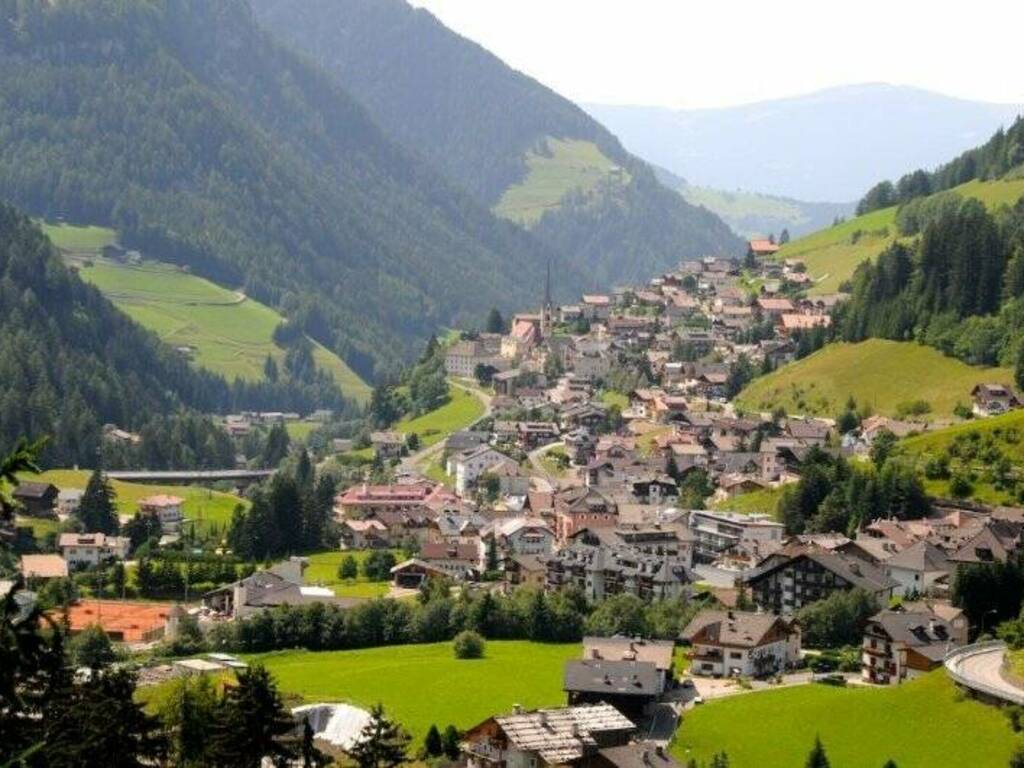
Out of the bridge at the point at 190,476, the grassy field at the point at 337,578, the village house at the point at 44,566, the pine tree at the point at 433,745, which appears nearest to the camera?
the pine tree at the point at 433,745

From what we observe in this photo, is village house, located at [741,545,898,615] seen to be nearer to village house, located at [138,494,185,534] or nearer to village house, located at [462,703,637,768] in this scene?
village house, located at [462,703,637,768]

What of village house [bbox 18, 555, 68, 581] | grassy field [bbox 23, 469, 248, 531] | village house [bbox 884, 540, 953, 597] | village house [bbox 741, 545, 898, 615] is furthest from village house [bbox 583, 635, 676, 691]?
grassy field [bbox 23, 469, 248, 531]

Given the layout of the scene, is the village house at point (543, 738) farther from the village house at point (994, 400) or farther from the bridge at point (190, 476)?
the bridge at point (190, 476)

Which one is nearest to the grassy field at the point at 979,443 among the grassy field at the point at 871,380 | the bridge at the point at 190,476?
the grassy field at the point at 871,380

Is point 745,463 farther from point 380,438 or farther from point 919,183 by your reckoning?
point 919,183

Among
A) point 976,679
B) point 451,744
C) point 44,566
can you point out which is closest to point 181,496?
point 44,566

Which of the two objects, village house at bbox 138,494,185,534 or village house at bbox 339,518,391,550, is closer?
village house at bbox 339,518,391,550
